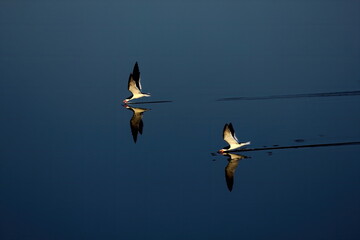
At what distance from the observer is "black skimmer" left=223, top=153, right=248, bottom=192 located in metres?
11.6

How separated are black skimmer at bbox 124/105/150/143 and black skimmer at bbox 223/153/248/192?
251 cm

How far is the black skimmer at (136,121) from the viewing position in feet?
47.1

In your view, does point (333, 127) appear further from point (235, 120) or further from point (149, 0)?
point (149, 0)

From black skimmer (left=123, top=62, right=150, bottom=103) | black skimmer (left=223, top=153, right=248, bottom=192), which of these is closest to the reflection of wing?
black skimmer (left=223, top=153, right=248, bottom=192)

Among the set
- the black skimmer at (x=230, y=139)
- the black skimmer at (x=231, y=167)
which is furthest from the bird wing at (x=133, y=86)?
the black skimmer at (x=231, y=167)

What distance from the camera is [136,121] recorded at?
14961 millimetres

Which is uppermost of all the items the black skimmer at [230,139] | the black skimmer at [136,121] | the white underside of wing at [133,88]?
the white underside of wing at [133,88]

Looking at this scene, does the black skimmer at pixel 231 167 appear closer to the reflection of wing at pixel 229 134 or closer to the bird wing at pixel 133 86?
the reflection of wing at pixel 229 134

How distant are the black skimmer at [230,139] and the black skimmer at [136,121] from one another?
2.34 meters

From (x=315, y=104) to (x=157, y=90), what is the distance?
15.1 feet

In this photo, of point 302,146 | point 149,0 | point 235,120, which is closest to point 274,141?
point 302,146

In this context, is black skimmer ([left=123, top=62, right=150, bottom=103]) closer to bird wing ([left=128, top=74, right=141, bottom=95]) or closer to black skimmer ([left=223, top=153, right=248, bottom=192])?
bird wing ([left=128, top=74, right=141, bottom=95])

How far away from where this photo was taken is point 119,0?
27.8 metres

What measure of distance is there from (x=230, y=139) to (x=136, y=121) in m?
3.22
